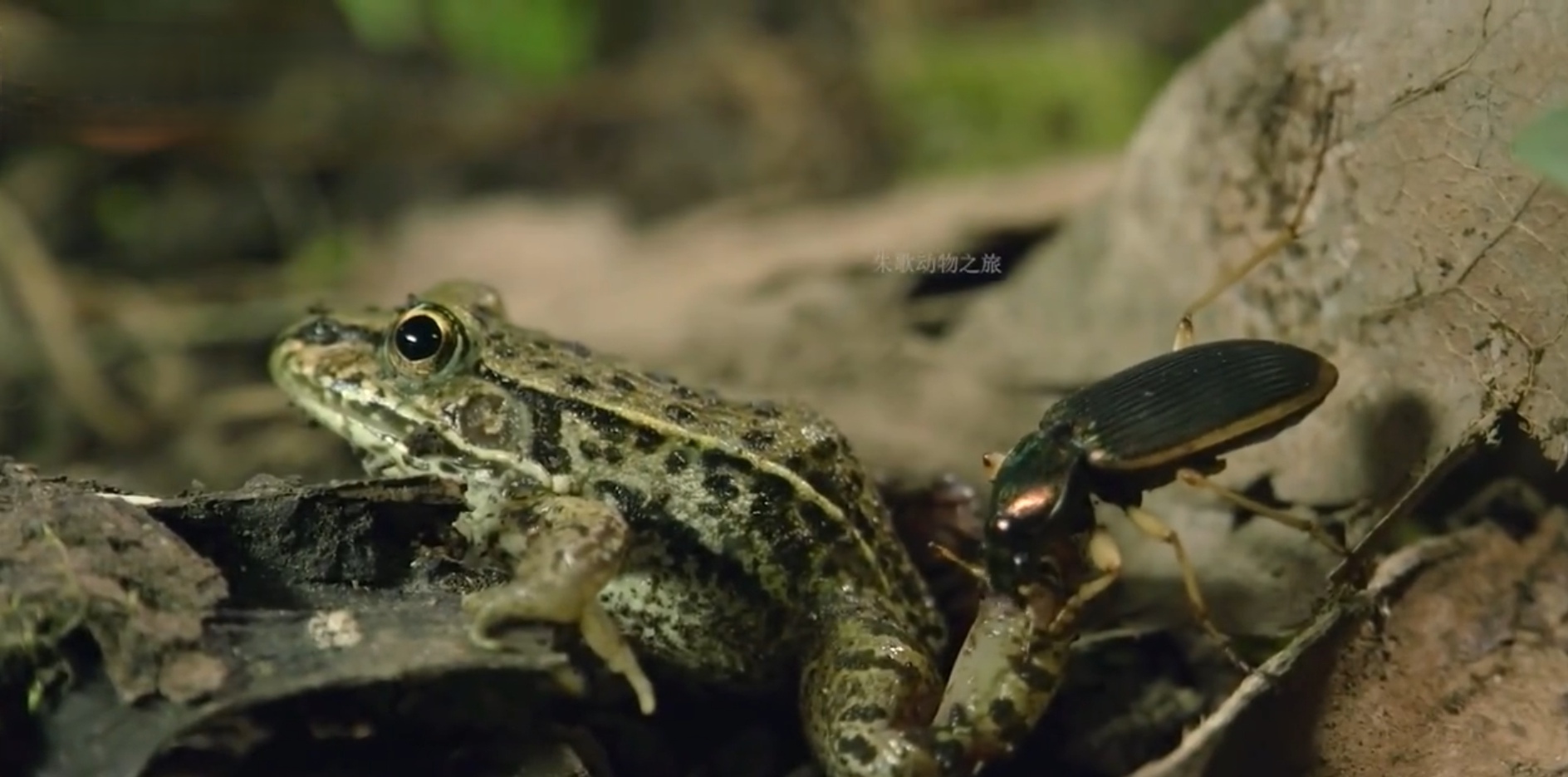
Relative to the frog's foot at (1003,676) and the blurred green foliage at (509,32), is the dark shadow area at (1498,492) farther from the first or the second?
the blurred green foliage at (509,32)

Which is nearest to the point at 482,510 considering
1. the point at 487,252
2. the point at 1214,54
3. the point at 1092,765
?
the point at 1092,765

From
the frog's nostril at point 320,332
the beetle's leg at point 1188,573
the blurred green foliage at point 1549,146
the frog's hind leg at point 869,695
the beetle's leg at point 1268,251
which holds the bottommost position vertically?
the frog's hind leg at point 869,695

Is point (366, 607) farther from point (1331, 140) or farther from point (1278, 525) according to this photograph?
point (1331, 140)

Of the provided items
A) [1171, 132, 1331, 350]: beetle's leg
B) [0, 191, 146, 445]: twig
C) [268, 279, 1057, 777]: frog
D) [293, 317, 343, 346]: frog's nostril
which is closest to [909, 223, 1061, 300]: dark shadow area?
[1171, 132, 1331, 350]: beetle's leg

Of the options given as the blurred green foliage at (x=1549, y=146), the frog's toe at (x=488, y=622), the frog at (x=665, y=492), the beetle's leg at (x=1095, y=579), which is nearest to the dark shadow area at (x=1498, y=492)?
the beetle's leg at (x=1095, y=579)

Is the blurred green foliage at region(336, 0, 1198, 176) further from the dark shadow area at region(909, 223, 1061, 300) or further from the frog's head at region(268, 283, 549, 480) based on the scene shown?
the frog's head at region(268, 283, 549, 480)

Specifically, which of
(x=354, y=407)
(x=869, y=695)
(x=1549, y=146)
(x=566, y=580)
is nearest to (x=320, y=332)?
(x=354, y=407)

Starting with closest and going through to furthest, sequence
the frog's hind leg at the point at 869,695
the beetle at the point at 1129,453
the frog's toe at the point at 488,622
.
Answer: the frog's toe at the point at 488,622, the frog's hind leg at the point at 869,695, the beetle at the point at 1129,453
